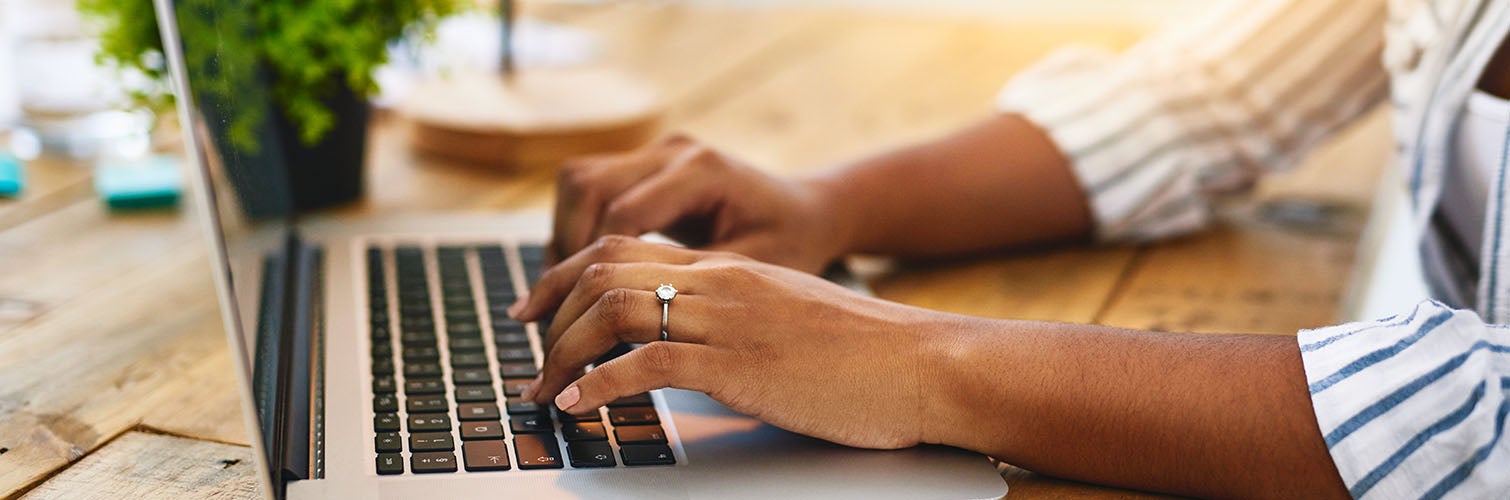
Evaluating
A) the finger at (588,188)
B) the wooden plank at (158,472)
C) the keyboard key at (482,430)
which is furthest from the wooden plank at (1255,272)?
the wooden plank at (158,472)

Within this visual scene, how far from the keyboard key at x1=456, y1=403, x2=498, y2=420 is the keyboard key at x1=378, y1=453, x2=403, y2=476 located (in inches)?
1.9

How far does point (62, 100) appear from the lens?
1116 mm

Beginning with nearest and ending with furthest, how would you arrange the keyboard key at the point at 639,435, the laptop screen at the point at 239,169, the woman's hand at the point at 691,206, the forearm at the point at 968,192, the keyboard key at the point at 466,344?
the laptop screen at the point at 239,169, the keyboard key at the point at 639,435, the keyboard key at the point at 466,344, the woman's hand at the point at 691,206, the forearm at the point at 968,192

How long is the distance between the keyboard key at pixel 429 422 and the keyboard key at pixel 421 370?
0.06 meters

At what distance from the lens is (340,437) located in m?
0.58

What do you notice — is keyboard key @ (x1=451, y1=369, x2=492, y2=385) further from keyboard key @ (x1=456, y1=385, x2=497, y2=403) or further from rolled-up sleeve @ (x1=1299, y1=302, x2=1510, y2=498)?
rolled-up sleeve @ (x1=1299, y1=302, x2=1510, y2=498)

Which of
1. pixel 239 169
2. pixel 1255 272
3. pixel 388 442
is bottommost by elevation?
pixel 1255 272

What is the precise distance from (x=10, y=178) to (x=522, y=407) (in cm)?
63

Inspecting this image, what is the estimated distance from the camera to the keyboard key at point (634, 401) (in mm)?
630

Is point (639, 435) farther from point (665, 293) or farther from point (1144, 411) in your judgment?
point (1144, 411)

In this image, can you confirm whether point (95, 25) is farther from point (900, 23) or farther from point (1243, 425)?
point (900, 23)

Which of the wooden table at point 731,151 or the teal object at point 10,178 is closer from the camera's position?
the wooden table at point 731,151

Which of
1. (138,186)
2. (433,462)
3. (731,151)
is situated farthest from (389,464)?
(731,151)

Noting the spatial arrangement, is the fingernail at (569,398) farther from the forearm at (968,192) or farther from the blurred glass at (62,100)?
the blurred glass at (62,100)
